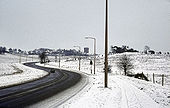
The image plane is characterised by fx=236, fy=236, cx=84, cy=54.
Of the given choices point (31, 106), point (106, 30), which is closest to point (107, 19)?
point (106, 30)

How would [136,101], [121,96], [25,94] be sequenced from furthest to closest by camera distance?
[25,94]
[121,96]
[136,101]

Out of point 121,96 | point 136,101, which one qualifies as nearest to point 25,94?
point 121,96

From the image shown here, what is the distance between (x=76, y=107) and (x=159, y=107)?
449cm

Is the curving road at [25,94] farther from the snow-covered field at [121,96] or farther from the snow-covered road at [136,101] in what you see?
the snow-covered road at [136,101]

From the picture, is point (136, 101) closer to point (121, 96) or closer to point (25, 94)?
point (121, 96)

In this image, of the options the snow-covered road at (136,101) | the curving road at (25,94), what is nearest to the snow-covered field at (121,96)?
the snow-covered road at (136,101)

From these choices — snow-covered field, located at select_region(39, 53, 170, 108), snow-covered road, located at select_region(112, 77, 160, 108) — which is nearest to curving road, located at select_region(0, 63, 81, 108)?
snow-covered field, located at select_region(39, 53, 170, 108)

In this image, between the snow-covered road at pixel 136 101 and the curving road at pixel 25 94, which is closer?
the snow-covered road at pixel 136 101

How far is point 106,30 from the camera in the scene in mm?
21156

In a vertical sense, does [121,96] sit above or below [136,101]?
below

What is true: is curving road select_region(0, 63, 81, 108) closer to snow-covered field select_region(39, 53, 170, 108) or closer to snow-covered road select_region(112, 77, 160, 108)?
snow-covered field select_region(39, 53, 170, 108)

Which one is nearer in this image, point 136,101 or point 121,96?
point 136,101

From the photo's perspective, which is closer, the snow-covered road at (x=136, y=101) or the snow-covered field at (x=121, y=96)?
the snow-covered road at (x=136, y=101)

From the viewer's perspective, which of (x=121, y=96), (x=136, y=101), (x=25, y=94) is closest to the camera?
(x=136, y=101)
